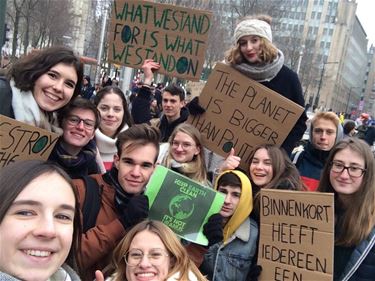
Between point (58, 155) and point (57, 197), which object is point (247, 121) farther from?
point (57, 197)

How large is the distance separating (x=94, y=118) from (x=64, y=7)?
3128cm

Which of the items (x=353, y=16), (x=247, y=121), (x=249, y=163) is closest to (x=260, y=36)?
(x=247, y=121)

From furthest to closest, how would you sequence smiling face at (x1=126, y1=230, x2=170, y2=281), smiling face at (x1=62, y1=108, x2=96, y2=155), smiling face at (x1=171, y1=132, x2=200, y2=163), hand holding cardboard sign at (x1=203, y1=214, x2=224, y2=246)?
smiling face at (x1=171, y1=132, x2=200, y2=163)
smiling face at (x1=62, y1=108, x2=96, y2=155)
hand holding cardboard sign at (x1=203, y1=214, x2=224, y2=246)
smiling face at (x1=126, y1=230, x2=170, y2=281)

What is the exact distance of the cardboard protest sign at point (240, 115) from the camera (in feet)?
12.7

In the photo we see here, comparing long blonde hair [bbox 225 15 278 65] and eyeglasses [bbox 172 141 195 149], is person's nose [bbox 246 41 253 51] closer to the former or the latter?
long blonde hair [bbox 225 15 278 65]

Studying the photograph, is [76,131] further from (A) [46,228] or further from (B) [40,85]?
(A) [46,228]

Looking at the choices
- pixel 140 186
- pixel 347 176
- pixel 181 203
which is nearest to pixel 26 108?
pixel 140 186

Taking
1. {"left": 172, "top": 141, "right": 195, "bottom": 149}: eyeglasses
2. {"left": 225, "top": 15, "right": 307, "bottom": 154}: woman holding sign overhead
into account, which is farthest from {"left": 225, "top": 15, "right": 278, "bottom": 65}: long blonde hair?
{"left": 172, "top": 141, "right": 195, "bottom": 149}: eyeglasses

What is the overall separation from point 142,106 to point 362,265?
2.48 metres

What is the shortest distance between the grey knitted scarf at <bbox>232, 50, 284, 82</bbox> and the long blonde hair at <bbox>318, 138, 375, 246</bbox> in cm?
98

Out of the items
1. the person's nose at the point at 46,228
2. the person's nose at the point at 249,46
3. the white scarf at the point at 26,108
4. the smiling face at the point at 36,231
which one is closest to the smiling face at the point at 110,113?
the white scarf at the point at 26,108

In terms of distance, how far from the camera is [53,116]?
10.4 ft

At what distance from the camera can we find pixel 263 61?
3.78 m

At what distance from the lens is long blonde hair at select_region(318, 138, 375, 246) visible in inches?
110
